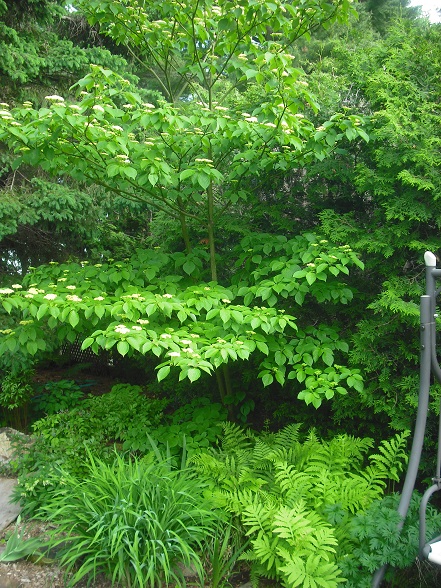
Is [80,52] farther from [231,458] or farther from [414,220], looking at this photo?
[231,458]

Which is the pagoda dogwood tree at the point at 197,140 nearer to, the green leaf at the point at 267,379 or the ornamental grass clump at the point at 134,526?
the green leaf at the point at 267,379

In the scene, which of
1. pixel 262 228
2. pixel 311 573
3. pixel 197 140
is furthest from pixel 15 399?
pixel 311 573

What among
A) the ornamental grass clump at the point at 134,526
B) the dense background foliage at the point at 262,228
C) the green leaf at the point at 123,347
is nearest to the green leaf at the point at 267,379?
the dense background foliage at the point at 262,228

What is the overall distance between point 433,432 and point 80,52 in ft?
14.6

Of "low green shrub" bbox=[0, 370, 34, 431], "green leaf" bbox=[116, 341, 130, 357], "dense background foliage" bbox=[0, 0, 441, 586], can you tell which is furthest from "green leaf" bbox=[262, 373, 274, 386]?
"low green shrub" bbox=[0, 370, 34, 431]

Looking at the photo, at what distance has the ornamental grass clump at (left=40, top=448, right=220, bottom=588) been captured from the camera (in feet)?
7.68

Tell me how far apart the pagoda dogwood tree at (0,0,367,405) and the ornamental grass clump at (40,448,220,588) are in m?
0.67

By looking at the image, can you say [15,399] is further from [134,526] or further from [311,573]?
[311,573]

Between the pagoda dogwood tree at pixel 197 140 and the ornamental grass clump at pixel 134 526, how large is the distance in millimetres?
669

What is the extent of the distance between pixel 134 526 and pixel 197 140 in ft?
6.93

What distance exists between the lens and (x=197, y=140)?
2.97 meters

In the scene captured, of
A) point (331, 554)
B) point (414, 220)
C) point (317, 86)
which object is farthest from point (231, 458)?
point (317, 86)

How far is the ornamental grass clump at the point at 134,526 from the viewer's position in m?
2.34

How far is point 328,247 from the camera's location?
3.00 metres
